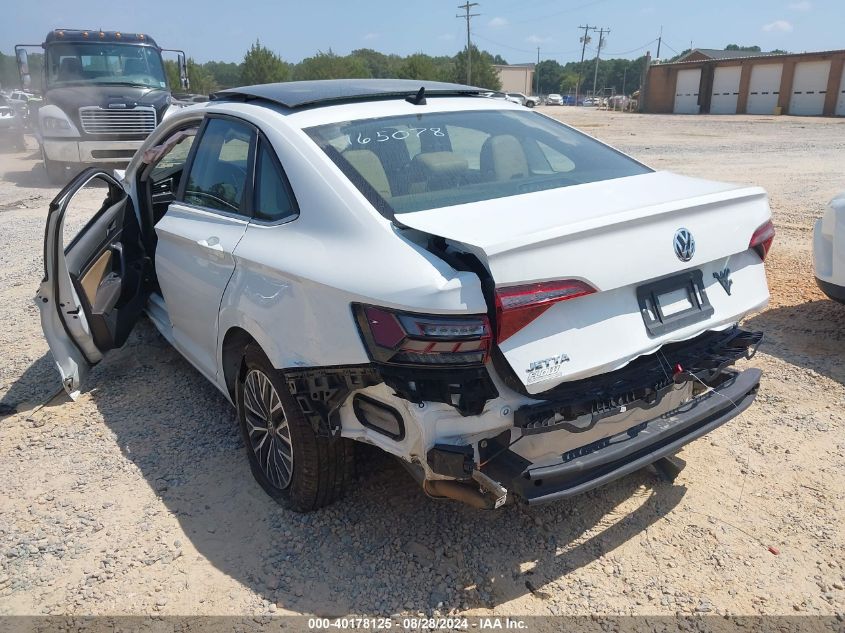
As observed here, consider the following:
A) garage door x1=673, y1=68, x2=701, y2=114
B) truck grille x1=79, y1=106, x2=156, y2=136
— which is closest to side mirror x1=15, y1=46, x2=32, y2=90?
truck grille x1=79, y1=106, x2=156, y2=136

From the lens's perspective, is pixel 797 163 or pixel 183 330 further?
pixel 797 163

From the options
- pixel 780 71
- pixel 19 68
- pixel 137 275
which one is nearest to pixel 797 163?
pixel 137 275

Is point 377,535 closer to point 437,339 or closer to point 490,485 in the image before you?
point 490,485

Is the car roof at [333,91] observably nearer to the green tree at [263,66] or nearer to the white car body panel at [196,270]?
the white car body panel at [196,270]

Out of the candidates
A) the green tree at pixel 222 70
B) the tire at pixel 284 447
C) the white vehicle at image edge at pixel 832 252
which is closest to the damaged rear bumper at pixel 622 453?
the tire at pixel 284 447

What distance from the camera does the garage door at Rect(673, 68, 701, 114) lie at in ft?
163

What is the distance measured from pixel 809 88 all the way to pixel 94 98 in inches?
1724

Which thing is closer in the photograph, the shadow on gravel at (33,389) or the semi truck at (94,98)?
the shadow on gravel at (33,389)

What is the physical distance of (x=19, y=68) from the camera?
48.7ft

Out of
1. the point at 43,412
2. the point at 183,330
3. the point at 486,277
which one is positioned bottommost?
the point at 43,412

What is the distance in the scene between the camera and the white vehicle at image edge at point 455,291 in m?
2.27

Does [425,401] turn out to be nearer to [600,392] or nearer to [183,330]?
[600,392]

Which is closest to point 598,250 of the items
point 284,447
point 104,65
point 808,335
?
point 284,447

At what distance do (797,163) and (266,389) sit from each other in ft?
50.7
